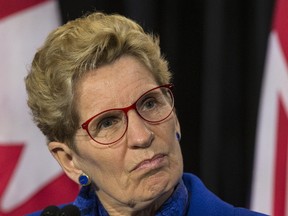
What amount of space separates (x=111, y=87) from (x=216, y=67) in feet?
2.17

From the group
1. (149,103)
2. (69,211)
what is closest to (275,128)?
(149,103)

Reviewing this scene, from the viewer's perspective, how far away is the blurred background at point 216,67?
1.86m

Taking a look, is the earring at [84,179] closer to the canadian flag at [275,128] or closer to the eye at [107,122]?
the eye at [107,122]

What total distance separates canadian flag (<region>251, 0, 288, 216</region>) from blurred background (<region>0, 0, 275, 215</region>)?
20 mm

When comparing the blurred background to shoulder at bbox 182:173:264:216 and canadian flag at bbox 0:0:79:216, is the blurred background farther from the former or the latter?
shoulder at bbox 182:173:264:216

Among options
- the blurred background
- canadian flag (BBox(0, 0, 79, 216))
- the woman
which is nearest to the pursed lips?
the woman

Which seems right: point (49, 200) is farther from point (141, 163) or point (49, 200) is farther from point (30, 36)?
point (141, 163)

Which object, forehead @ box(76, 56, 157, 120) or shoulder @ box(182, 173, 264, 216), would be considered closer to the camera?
forehead @ box(76, 56, 157, 120)

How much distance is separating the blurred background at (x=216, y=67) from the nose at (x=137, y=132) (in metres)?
0.66

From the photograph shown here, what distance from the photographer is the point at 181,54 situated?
1.93 meters

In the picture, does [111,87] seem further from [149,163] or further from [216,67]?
[216,67]

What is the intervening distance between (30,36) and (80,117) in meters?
0.80

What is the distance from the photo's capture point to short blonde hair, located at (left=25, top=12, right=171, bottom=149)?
1291 mm

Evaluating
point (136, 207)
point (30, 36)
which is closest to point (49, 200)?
A: point (30, 36)
